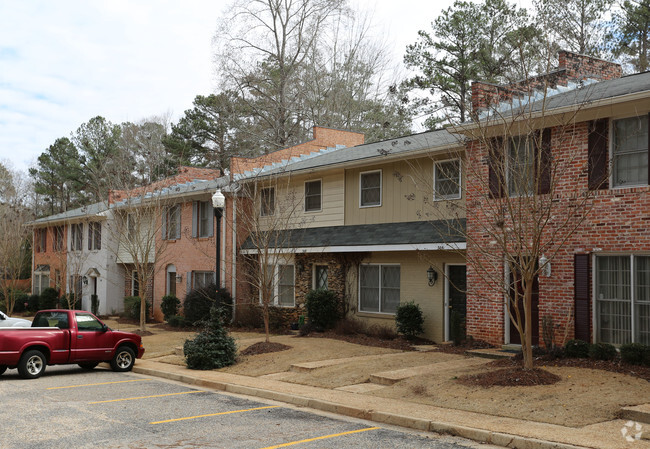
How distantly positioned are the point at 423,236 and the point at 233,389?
7.12 meters

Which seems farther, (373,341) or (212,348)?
→ (373,341)

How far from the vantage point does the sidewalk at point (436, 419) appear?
27.7 feet

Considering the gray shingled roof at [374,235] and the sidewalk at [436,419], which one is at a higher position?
the gray shingled roof at [374,235]

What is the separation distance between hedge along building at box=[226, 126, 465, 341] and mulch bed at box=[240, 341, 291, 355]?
193cm

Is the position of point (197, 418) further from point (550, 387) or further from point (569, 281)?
point (569, 281)

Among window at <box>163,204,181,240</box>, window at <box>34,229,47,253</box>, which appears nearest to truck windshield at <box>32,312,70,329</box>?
window at <box>163,204,181,240</box>

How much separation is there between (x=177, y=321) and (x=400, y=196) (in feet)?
36.6

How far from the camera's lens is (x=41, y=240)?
4241 cm

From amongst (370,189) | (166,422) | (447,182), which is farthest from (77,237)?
(166,422)

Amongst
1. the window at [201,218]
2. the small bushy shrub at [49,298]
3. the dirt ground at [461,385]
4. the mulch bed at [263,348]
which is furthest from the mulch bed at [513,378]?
the small bushy shrub at [49,298]

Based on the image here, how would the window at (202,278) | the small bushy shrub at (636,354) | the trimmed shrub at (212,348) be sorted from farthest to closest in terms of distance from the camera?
the window at (202,278)
the trimmed shrub at (212,348)
the small bushy shrub at (636,354)

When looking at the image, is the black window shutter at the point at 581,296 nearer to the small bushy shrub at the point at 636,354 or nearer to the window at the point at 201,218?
the small bushy shrub at the point at 636,354

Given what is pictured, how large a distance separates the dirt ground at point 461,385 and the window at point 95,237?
18489 mm

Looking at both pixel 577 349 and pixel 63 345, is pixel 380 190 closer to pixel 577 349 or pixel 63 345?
pixel 577 349
